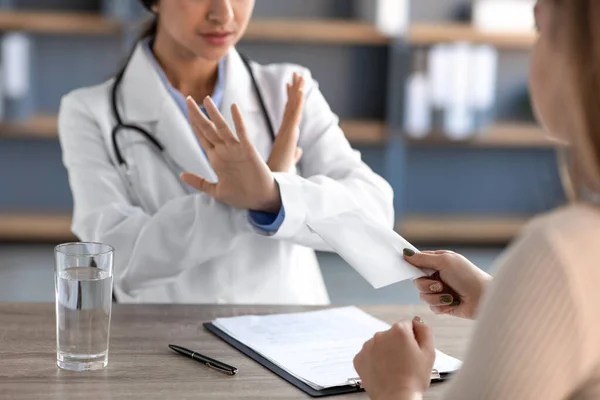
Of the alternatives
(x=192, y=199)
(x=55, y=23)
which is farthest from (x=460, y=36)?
(x=192, y=199)

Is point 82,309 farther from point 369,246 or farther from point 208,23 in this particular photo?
point 208,23

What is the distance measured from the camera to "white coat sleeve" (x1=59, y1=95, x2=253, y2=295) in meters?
1.69

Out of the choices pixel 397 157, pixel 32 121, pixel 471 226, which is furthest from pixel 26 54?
pixel 471 226

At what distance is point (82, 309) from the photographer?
1217 millimetres

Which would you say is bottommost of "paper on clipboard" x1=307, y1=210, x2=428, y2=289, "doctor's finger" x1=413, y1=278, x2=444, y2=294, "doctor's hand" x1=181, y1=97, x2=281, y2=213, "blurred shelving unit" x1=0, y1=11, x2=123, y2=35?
"blurred shelving unit" x1=0, y1=11, x2=123, y2=35

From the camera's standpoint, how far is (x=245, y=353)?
1.30 meters

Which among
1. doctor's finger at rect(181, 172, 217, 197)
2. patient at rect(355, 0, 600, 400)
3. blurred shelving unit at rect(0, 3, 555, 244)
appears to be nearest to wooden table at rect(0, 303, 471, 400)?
doctor's finger at rect(181, 172, 217, 197)

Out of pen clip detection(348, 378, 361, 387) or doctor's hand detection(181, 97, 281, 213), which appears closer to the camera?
pen clip detection(348, 378, 361, 387)

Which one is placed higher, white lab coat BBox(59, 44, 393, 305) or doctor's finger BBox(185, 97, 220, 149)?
doctor's finger BBox(185, 97, 220, 149)

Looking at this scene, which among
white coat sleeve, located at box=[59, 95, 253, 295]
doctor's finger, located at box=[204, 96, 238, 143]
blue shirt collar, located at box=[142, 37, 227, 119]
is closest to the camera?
doctor's finger, located at box=[204, 96, 238, 143]

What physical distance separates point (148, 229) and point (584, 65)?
3.50ft

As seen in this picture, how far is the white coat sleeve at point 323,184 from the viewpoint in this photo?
1651 mm

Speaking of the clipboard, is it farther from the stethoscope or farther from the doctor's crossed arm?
the stethoscope

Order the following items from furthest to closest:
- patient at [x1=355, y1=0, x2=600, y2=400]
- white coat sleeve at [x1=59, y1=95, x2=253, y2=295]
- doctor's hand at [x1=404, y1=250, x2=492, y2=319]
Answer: white coat sleeve at [x1=59, y1=95, x2=253, y2=295], doctor's hand at [x1=404, y1=250, x2=492, y2=319], patient at [x1=355, y1=0, x2=600, y2=400]
